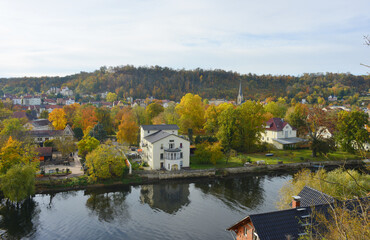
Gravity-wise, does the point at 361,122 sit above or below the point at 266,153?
above

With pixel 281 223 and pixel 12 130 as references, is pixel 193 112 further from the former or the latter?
pixel 281 223

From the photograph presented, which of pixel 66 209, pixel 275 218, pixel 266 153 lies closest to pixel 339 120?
pixel 266 153

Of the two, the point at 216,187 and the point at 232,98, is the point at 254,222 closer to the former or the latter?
the point at 216,187

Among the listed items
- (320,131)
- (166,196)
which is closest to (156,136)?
(166,196)

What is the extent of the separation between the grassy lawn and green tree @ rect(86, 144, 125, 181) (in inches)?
410

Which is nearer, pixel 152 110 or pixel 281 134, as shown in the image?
pixel 281 134

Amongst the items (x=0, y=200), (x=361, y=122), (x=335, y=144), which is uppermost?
(x=361, y=122)

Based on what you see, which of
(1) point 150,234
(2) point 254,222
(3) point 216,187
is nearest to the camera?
(2) point 254,222

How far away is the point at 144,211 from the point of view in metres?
25.1

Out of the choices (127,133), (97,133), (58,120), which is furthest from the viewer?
(58,120)

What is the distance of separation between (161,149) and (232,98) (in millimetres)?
88620

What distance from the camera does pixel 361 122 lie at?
43219 mm

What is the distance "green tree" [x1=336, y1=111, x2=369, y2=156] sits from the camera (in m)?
42.4

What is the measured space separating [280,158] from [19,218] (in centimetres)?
3466
